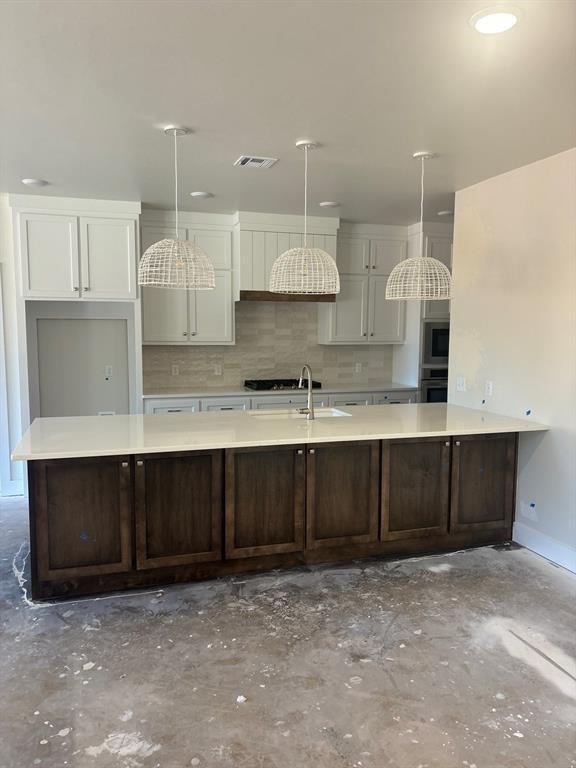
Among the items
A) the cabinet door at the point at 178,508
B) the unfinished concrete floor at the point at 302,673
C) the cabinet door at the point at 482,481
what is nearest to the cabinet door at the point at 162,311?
the cabinet door at the point at 178,508

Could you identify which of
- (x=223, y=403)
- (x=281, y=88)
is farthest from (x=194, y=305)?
(x=281, y=88)

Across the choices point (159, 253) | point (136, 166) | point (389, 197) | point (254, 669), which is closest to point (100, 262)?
point (136, 166)

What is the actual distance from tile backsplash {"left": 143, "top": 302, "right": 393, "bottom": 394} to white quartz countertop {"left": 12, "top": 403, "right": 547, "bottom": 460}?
1.82 meters

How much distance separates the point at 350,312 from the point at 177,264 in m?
3.02

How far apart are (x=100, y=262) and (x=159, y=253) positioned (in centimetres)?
192

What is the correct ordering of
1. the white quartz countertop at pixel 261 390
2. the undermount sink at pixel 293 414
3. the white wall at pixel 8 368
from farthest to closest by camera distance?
the white quartz countertop at pixel 261 390 < the white wall at pixel 8 368 < the undermount sink at pixel 293 414

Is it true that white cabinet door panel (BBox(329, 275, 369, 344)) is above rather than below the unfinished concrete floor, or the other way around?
above

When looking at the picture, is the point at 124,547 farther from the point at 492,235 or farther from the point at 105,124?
the point at 492,235

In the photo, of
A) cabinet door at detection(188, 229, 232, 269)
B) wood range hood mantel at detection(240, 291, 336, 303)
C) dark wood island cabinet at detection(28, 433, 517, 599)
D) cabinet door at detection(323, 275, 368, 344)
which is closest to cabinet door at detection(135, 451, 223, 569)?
dark wood island cabinet at detection(28, 433, 517, 599)

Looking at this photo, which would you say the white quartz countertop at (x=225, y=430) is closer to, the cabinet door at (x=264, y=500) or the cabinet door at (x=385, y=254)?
the cabinet door at (x=264, y=500)

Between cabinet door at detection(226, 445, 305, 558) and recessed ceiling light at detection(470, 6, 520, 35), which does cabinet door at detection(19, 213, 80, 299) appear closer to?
cabinet door at detection(226, 445, 305, 558)

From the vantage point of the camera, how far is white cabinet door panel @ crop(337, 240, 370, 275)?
5762 millimetres

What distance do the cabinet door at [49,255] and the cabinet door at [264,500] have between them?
2468 mm

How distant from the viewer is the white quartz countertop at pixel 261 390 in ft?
16.8
